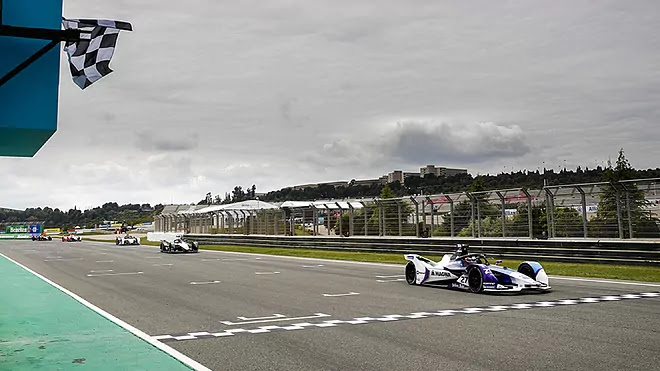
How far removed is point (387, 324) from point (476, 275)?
4.46 m

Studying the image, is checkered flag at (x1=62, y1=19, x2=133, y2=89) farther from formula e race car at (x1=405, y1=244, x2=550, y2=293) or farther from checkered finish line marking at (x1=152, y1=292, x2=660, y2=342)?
formula e race car at (x1=405, y1=244, x2=550, y2=293)

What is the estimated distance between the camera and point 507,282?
12.3m

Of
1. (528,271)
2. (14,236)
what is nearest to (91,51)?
(528,271)

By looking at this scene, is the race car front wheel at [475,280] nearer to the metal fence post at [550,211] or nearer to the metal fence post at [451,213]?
the metal fence post at [550,211]

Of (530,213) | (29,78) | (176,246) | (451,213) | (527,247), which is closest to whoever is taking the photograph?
(29,78)

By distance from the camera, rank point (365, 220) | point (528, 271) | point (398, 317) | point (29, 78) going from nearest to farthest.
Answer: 1. point (29, 78)
2. point (398, 317)
3. point (528, 271)
4. point (365, 220)

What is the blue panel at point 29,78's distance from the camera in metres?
5.58

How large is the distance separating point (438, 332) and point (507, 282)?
4725 mm


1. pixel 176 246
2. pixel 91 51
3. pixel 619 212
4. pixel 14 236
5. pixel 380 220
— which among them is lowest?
pixel 176 246

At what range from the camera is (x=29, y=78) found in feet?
18.6

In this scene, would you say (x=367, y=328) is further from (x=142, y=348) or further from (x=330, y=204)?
(x=330, y=204)

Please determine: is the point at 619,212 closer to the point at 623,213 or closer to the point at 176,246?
the point at 623,213

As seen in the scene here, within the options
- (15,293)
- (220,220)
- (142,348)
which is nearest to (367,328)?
(142,348)

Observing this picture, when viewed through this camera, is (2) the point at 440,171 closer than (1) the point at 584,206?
No
